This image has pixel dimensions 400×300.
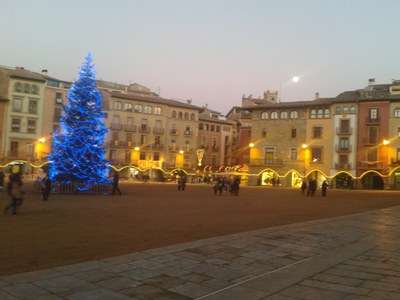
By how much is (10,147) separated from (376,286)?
192ft

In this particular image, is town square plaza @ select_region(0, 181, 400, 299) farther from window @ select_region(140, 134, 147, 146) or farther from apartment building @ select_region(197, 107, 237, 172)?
apartment building @ select_region(197, 107, 237, 172)

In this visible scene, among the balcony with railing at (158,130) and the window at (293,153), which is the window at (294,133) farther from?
the balcony with railing at (158,130)

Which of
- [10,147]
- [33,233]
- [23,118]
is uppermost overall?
[23,118]

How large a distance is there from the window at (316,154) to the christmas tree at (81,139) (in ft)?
125

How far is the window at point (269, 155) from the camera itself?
2399 inches

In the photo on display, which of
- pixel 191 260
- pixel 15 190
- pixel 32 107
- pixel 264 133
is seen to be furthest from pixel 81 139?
pixel 264 133

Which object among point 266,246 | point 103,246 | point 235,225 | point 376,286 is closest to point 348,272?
point 376,286

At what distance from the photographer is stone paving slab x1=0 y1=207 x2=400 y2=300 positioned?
208 inches

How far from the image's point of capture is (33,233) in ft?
31.9

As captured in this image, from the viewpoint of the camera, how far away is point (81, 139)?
25.0 m

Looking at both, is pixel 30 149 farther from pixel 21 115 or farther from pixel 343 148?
pixel 343 148

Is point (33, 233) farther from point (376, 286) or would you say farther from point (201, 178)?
point (201, 178)

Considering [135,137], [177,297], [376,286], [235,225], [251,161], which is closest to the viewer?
[177,297]

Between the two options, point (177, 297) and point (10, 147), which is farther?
point (10, 147)
